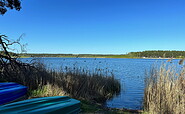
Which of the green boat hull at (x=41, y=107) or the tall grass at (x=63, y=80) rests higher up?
the green boat hull at (x=41, y=107)

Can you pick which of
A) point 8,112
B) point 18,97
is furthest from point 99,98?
point 8,112

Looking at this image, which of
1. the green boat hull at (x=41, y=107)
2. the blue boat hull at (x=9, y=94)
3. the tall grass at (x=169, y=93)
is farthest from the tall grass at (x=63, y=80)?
the green boat hull at (x=41, y=107)

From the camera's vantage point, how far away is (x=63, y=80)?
296 inches

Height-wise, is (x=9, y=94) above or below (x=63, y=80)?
above

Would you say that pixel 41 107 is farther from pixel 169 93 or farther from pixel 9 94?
pixel 169 93

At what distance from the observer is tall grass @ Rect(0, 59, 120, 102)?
702 cm

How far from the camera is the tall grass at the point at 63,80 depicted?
23.0ft

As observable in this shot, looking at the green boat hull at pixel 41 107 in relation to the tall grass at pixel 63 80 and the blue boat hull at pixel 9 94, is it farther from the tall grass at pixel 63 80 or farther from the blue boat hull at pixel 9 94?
the tall grass at pixel 63 80

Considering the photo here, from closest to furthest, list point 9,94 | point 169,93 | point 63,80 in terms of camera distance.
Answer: point 9,94
point 169,93
point 63,80

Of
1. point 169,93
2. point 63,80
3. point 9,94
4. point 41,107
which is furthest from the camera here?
point 63,80

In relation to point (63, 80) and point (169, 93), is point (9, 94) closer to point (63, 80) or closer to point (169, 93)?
point (63, 80)

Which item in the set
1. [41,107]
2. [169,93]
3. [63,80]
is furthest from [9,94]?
[169,93]

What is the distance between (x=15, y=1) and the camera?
6895 millimetres

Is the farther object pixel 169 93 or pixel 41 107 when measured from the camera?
pixel 169 93
